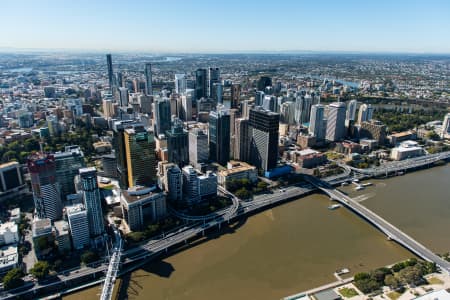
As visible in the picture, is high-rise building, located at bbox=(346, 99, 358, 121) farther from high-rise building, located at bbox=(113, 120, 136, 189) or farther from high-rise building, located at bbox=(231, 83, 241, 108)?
high-rise building, located at bbox=(113, 120, 136, 189)

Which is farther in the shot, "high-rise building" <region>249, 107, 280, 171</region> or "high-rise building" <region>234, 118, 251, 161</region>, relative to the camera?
"high-rise building" <region>234, 118, 251, 161</region>

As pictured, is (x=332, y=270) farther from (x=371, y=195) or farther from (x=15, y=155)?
(x=15, y=155)

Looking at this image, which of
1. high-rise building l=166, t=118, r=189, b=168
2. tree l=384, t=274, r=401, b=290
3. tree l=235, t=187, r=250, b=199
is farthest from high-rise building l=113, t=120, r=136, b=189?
tree l=384, t=274, r=401, b=290

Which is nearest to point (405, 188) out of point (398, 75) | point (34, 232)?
point (34, 232)

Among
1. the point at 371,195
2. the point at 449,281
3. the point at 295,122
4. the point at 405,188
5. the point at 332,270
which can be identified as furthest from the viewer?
the point at 295,122

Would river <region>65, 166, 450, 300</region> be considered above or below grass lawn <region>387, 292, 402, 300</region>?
below

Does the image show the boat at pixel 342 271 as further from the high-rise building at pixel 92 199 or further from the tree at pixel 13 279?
the tree at pixel 13 279

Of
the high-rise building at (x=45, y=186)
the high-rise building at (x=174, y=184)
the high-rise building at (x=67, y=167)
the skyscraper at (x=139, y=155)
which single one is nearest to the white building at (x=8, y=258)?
the high-rise building at (x=45, y=186)
